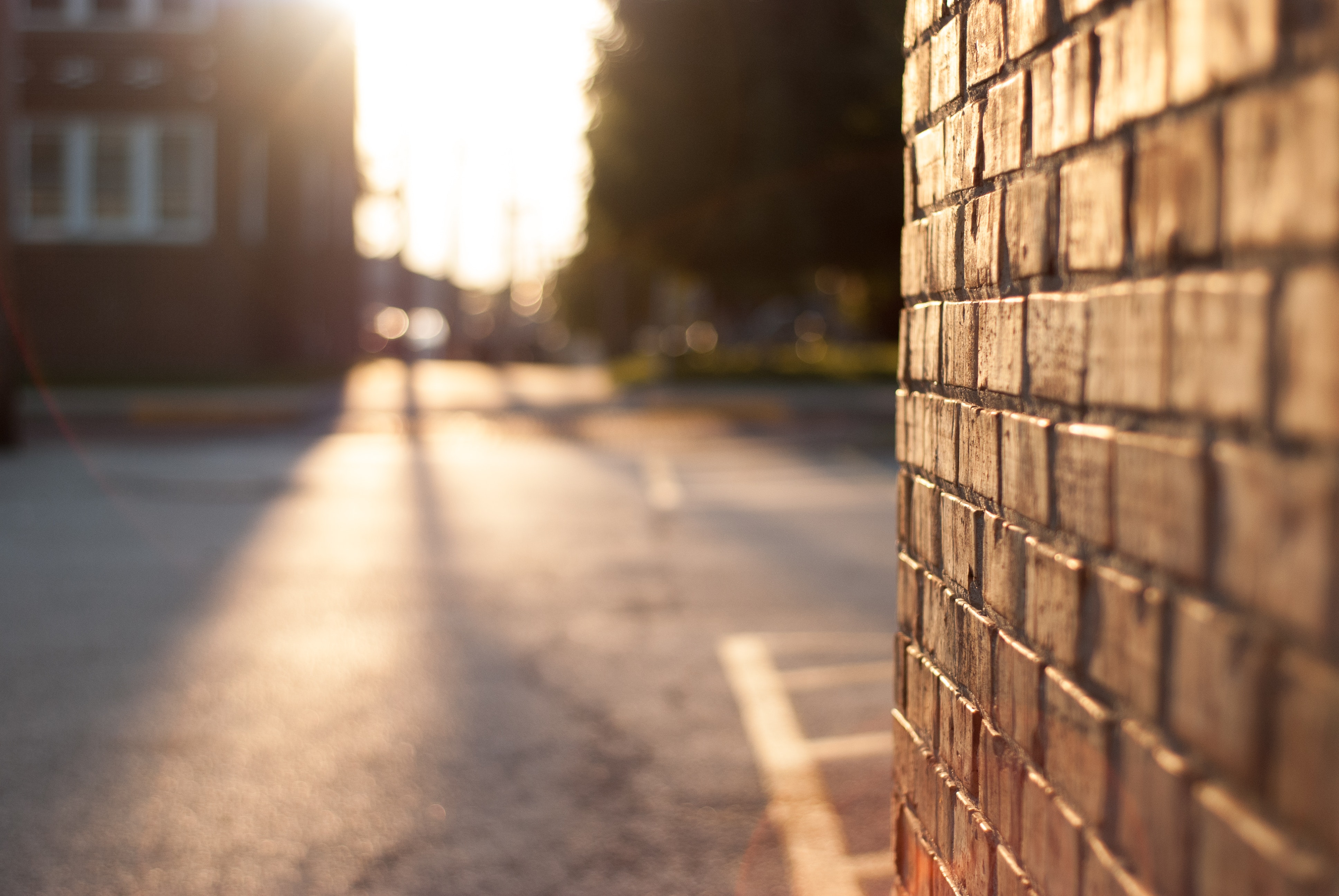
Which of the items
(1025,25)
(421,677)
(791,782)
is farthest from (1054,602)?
(421,677)

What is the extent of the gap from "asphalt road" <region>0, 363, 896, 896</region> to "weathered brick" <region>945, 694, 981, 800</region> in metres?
1.41

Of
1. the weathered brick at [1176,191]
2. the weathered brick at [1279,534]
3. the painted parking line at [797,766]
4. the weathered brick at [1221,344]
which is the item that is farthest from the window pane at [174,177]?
the weathered brick at [1279,534]

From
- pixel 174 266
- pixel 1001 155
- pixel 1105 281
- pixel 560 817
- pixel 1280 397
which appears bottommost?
pixel 560 817

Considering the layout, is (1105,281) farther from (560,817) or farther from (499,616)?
(499,616)

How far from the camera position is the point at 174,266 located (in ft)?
94.5

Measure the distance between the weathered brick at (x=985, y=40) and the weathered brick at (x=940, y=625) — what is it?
80 cm

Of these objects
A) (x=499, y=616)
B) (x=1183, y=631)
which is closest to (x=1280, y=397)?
(x=1183, y=631)

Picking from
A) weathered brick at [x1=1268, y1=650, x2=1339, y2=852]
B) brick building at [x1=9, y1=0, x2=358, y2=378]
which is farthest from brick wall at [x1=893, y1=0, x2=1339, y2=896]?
brick building at [x1=9, y1=0, x2=358, y2=378]

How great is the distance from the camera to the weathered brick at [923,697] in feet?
7.42

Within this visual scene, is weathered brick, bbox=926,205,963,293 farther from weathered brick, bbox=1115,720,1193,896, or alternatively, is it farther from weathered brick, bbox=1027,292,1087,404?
weathered brick, bbox=1115,720,1193,896

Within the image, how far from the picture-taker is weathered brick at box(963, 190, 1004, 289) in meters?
1.88

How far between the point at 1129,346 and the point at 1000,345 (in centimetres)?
46

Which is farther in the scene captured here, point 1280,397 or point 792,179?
point 792,179

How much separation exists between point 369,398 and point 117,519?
50.4 ft
